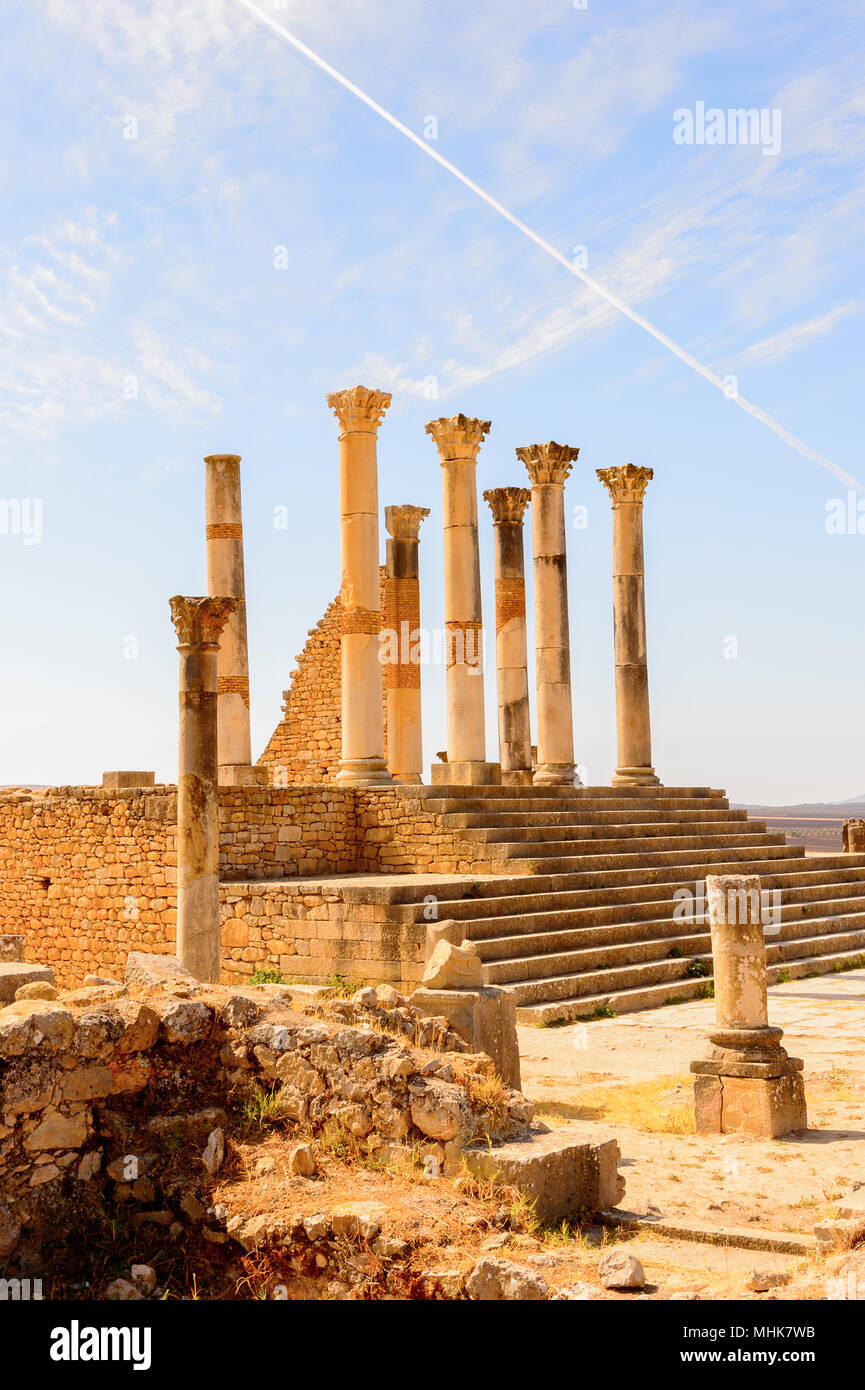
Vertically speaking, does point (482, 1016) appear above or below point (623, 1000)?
above

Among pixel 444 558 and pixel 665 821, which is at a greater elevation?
pixel 444 558

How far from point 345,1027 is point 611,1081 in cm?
386

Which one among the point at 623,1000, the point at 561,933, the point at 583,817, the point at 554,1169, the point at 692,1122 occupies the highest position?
the point at 583,817

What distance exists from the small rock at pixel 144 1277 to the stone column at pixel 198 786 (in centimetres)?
738

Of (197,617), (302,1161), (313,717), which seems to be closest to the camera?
(302,1161)

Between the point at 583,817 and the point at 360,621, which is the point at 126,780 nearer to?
the point at 360,621

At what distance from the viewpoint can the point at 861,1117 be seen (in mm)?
8750

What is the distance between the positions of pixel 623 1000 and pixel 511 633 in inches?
472

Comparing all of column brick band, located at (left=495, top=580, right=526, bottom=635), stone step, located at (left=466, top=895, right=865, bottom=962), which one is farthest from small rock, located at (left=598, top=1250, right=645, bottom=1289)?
column brick band, located at (left=495, top=580, right=526, bottom=635)

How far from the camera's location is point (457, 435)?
20.5 m

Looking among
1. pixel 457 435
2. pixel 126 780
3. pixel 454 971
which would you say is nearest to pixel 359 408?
pixel 457 435

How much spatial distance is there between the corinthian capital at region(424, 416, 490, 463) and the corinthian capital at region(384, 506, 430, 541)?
13.9 feet
